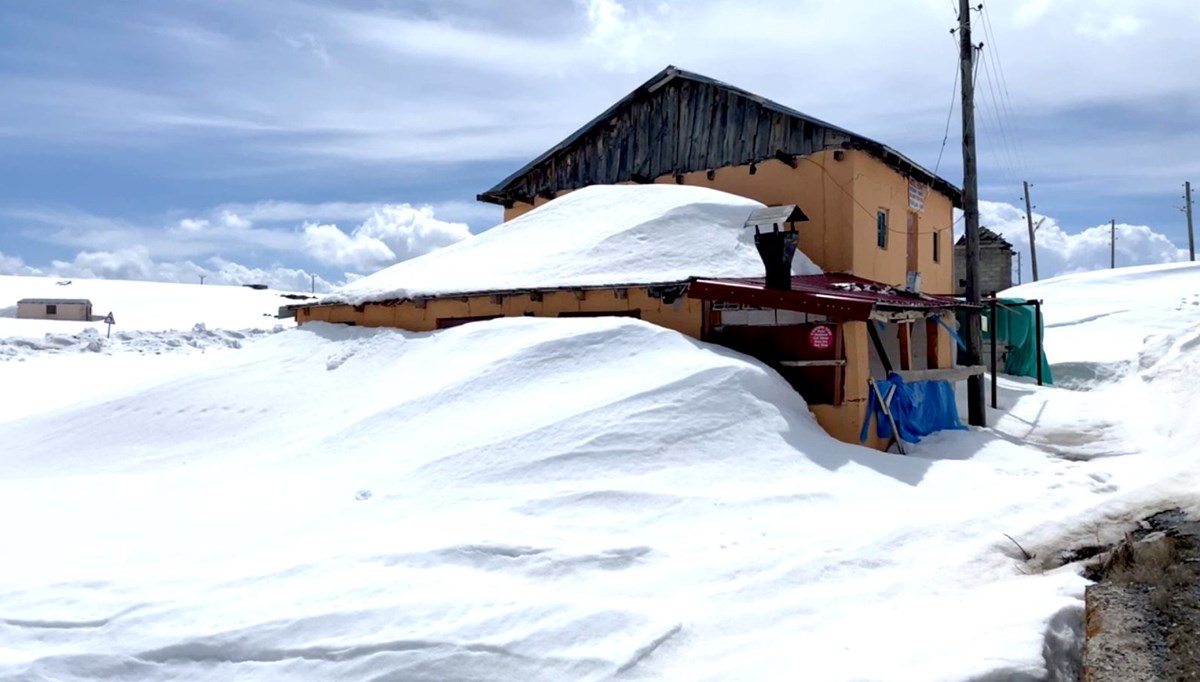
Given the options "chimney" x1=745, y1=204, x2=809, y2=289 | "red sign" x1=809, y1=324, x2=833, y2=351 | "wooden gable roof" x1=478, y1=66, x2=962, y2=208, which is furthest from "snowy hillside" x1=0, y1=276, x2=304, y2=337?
"red sign" x1=809, y1=324, x2=833, y2=351

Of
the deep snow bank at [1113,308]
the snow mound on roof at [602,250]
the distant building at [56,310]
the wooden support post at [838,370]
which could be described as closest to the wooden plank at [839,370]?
the wooden support post at [838,370]

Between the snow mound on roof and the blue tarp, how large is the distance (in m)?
3.23

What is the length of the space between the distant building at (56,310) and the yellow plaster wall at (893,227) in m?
36.2

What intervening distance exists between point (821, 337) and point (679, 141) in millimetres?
9391

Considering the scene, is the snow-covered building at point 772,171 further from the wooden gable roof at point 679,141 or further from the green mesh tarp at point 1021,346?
the green mesh tarp at point 1021,346

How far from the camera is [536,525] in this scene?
708 centimetres

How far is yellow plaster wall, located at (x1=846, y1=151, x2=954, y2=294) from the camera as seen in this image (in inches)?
661

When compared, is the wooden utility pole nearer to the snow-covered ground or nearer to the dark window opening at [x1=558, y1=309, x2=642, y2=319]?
the snow-covered ground

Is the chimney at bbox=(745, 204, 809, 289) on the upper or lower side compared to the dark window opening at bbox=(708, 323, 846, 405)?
upper

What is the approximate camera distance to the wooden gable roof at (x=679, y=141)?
17297 mm

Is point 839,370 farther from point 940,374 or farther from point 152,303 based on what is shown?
point 152,303

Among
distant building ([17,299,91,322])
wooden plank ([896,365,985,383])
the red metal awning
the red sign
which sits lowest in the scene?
wooden plank ([896,365,985,383])

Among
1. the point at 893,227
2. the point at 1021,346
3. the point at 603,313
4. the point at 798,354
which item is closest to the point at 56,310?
the point at 603,313

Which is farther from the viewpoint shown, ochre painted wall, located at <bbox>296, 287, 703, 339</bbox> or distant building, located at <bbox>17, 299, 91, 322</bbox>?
distant building, located at <bbox>17, 299, 91, 322</bbox>
